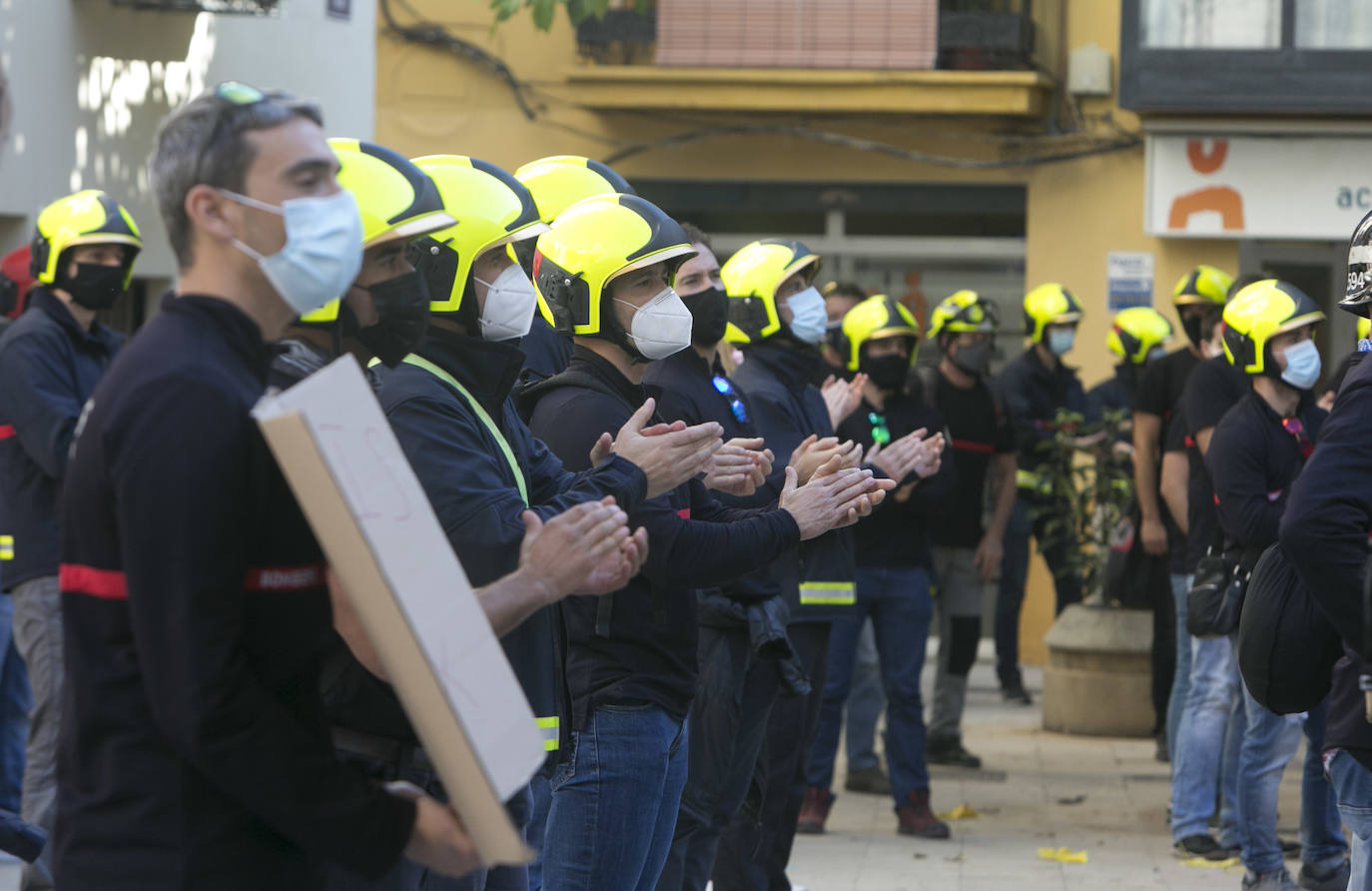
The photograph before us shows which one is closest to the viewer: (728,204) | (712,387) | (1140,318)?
(712,387)

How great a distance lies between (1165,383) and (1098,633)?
6.92ft

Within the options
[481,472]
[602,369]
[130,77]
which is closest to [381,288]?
[481,472]

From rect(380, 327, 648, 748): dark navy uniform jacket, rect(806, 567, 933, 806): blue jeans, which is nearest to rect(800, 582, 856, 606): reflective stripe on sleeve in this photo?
rect(806, 567, 933, 806): blue jeans

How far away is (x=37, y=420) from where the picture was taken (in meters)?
6.35

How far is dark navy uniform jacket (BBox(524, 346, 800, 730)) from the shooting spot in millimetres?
4023

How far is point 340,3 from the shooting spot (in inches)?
520

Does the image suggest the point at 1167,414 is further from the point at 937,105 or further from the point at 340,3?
the point at 340,3

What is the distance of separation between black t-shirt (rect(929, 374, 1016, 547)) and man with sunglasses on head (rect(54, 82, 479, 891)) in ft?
24.1

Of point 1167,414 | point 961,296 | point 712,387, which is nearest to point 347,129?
point 961,296

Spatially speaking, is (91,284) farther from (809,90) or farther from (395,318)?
(809,90)

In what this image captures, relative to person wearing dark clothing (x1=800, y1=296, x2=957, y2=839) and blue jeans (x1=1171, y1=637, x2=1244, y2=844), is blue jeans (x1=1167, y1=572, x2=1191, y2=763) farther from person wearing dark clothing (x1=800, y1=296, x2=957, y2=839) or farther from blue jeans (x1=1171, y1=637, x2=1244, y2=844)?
person wearing dark clothing (x1=800, y1=296, x2=957, y2=839)

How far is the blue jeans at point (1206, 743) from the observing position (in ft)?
24.2

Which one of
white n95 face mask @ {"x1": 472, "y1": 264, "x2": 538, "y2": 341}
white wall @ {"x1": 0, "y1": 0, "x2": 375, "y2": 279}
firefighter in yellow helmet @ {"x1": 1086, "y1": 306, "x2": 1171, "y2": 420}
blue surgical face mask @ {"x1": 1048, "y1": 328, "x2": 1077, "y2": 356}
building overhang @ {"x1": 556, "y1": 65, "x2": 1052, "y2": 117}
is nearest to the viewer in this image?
white n95 face mask @ {"x1": 472, "y1": 264, "x2": 538, "y2": 341}

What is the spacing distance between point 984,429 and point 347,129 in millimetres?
5949
